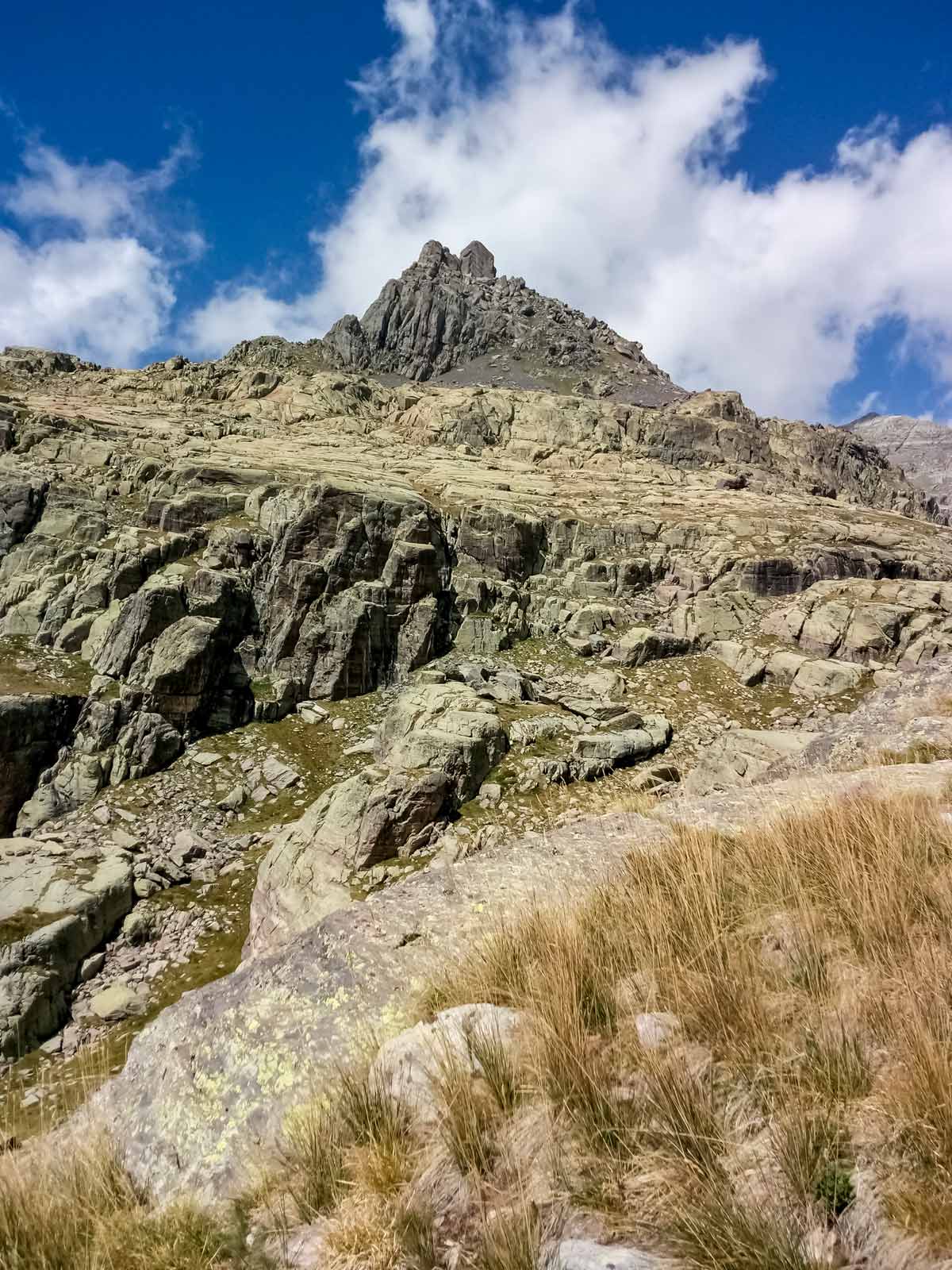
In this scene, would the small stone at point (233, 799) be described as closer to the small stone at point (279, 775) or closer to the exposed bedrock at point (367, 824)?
the small stone at point (279, 775)

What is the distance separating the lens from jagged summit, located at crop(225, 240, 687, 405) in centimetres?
11381

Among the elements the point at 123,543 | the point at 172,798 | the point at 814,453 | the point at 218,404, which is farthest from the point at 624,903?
the point at 814,453

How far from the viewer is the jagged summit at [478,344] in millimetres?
113812

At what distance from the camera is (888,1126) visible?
213 cm

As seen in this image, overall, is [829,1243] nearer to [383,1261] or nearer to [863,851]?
[383,1261]

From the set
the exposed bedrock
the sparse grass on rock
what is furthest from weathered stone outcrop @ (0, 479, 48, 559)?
the sparse grass on rock

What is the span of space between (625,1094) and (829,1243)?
847 millimetres

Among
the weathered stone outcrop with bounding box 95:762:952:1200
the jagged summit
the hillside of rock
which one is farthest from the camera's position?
the jagged summit

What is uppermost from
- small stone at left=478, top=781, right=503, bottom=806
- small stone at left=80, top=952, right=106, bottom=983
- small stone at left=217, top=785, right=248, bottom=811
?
small stone at left=478, top=781, right=503, bottom=806

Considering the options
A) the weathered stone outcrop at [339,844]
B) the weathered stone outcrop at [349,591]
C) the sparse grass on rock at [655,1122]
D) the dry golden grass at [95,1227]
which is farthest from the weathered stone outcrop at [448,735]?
the dry golden grass at [95,1227]

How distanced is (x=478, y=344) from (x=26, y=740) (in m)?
127

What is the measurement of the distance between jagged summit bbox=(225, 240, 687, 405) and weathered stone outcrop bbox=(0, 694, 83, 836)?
100342 mm

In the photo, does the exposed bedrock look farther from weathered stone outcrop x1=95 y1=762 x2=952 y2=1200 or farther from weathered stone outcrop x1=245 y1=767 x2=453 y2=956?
weathered stone outcrop x1=95 y1=762 x2=952 y2=1200

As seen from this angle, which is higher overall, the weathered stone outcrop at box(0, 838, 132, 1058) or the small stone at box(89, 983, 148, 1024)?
the weathered stone outcrop at box(0, 838, 132, 1058)
